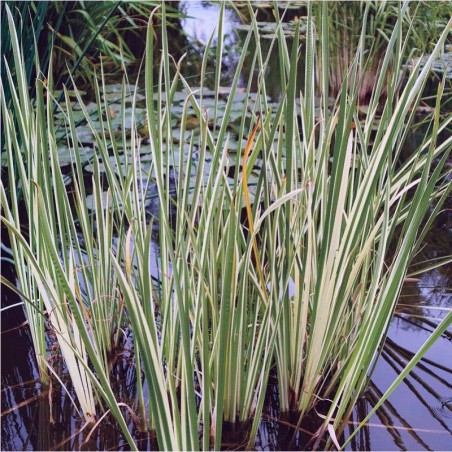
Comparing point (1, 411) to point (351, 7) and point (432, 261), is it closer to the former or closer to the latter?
point (432, 261)

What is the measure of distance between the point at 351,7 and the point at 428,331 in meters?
2.04

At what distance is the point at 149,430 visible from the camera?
0.93m

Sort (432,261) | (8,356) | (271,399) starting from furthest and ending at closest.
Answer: (432,261) → (8,356) → (271,399)

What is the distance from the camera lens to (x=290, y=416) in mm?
980

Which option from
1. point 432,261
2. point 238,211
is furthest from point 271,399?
point 432,261

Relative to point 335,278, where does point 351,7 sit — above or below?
above

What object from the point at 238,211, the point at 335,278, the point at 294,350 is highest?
the point at 238,211

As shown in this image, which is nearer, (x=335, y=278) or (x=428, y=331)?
(x=335, y=278)

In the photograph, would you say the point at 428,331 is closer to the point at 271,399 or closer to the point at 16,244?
the point at 271,399

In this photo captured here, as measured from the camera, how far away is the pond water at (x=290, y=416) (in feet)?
3.02

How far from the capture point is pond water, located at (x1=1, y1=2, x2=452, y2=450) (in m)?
0.92

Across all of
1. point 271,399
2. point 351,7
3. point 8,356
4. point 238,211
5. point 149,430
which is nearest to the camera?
point 238,211

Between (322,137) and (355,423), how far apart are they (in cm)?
45

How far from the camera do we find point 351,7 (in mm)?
2863
